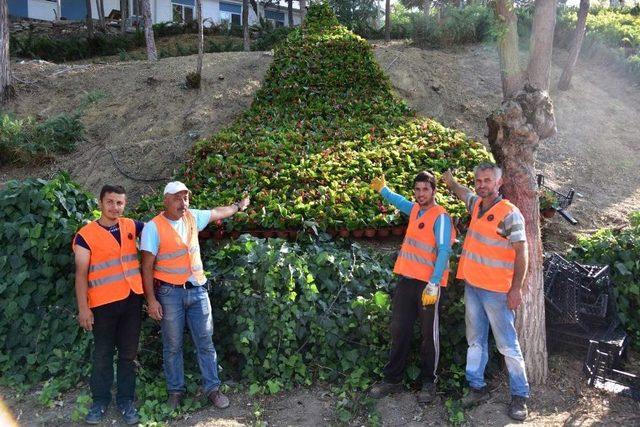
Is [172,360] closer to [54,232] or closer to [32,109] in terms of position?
[54,232]

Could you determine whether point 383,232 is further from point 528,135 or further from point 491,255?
point 491,255

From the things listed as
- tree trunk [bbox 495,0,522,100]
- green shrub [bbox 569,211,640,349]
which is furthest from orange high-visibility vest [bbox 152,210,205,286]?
green shrub [bbox 569,211,640,349]

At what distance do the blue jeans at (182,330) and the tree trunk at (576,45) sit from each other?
34.8 ft

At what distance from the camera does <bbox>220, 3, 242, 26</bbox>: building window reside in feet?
101

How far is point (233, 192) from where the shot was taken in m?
6.84

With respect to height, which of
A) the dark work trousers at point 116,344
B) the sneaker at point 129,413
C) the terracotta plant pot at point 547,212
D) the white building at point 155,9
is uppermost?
the white building at point 155,9

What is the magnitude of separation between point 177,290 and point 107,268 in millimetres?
528

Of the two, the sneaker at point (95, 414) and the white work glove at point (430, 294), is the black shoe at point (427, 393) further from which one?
the sneaker at point (95, 414)

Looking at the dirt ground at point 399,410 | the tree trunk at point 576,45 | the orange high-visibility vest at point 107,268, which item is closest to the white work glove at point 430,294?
the dirt ground at point 399,410

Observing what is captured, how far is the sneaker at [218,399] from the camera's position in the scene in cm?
457

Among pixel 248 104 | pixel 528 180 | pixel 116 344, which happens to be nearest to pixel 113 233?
pixel 116 344

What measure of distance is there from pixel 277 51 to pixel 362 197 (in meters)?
5.66

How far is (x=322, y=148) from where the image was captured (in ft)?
26.4

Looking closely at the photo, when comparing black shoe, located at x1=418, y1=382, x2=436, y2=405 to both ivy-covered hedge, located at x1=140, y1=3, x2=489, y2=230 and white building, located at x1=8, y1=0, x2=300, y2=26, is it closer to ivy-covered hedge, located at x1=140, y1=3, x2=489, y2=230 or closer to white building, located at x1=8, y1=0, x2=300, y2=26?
ivy-covered hedge, located at x1=140, y1=3, x2=489, y2=230
